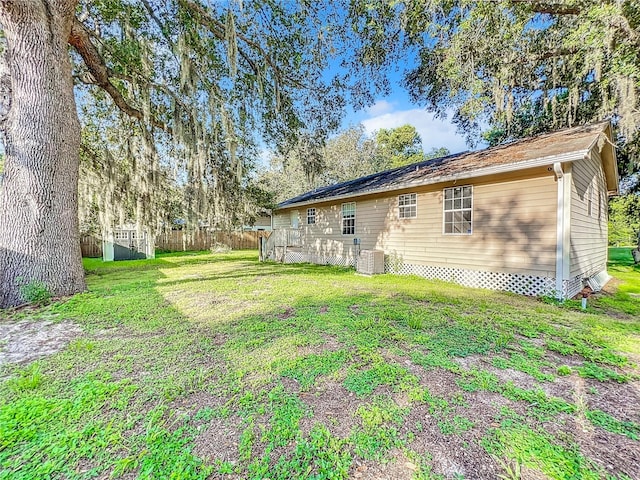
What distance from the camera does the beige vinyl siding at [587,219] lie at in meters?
5.70

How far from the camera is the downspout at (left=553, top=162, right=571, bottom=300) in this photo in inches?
204

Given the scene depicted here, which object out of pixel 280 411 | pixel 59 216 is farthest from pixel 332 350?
pixel 59 216

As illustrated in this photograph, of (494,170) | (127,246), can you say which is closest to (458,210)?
(494,170)

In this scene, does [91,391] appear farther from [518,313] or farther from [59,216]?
[518,313]

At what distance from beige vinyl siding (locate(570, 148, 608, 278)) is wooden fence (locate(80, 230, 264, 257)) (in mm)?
9210

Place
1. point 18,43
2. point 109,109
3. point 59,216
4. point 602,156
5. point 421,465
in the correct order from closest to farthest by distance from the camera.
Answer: point 421,465, point 18,43, point 59,216, point 602,156, point 109,109

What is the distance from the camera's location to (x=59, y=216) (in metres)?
5.00

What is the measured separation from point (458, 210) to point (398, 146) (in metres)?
23.1

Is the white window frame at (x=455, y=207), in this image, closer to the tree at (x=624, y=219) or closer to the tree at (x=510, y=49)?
the tree at (x=510, y=49)

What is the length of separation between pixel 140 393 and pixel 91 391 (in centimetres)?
39

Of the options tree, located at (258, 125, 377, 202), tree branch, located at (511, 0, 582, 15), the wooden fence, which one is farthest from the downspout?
tree, located at (258, 125, 377, 202)

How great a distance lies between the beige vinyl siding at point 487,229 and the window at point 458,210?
128mm

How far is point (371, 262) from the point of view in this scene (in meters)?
8.17

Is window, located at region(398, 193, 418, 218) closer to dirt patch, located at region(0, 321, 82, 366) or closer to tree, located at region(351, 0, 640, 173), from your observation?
tree, located at region(351, 0, 640, 173)
